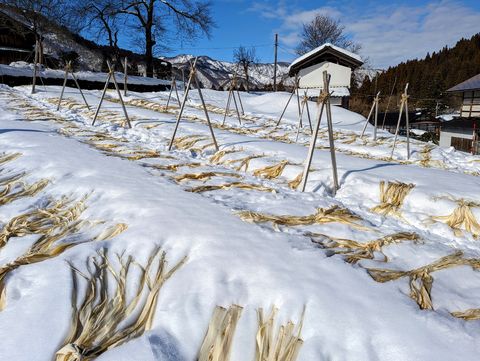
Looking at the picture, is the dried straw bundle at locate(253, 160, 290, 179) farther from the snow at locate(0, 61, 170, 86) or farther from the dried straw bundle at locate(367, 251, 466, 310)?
the snow at locate(0, 61, 170, 86)

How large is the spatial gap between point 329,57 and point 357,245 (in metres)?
19.8

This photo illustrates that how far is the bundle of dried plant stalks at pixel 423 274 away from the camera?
2025mm

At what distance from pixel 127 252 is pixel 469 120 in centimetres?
2318

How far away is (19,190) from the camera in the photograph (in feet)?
12.0

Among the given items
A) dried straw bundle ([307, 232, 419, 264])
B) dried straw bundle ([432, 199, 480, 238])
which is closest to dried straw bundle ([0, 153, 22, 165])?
dried straw bundle ([307, 232, 419, 264])

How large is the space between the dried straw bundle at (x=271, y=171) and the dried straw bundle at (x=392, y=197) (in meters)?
1.52

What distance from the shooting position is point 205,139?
745 cm

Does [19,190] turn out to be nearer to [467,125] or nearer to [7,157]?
[7,157]

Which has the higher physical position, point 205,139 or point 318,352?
point 205,139

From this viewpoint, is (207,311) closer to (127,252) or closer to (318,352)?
(318,352)

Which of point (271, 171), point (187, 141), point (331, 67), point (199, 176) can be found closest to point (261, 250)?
point (199, 176)

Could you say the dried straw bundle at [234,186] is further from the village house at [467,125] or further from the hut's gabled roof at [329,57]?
the village house at [467,125]

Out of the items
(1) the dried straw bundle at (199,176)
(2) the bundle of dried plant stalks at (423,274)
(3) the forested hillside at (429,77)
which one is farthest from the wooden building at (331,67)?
(2) the bundle of dried plant stalks at (423,274)

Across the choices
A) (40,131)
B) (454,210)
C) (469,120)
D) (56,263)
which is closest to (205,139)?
(40,131)
